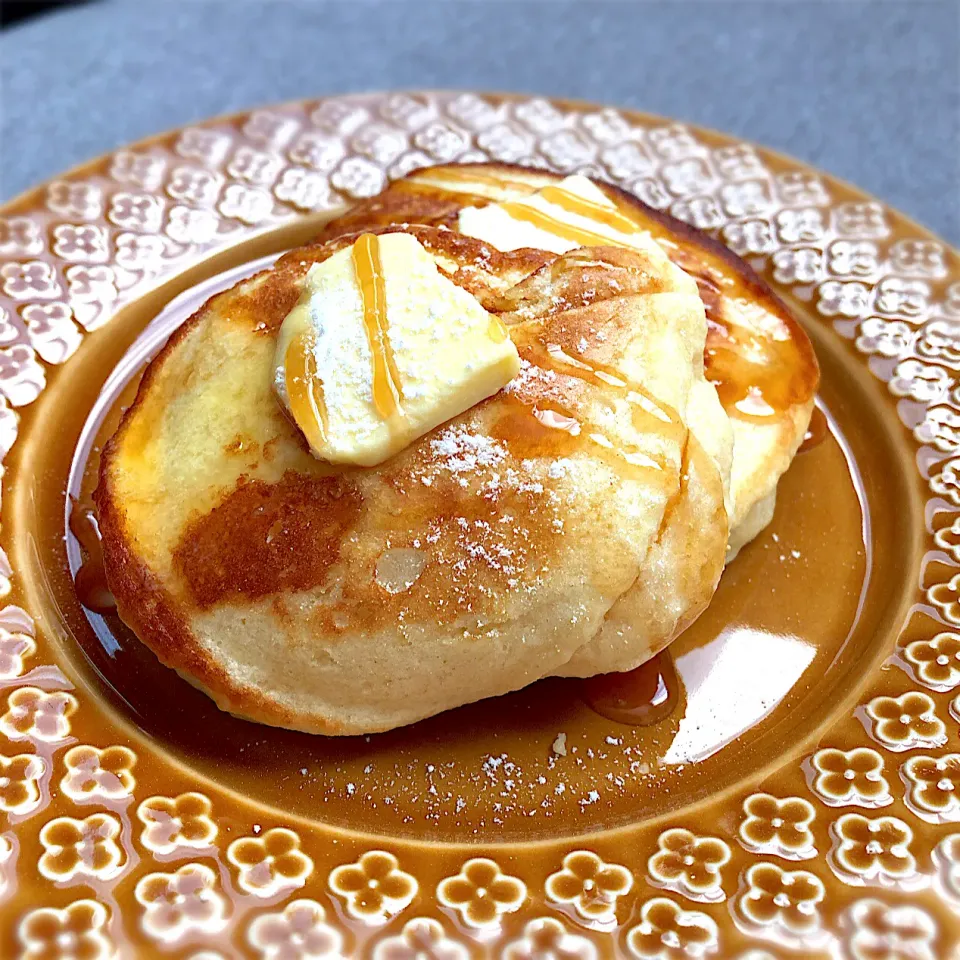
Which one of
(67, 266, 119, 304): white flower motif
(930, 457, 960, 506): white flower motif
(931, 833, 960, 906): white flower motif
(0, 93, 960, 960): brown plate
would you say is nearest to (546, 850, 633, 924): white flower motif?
(0, 93, 960, 960): brown plate

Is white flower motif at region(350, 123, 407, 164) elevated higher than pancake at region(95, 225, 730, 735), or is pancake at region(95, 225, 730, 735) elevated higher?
white flower motif at region(350, 123, 407, 164)

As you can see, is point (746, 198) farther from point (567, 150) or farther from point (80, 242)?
point (80, 242)

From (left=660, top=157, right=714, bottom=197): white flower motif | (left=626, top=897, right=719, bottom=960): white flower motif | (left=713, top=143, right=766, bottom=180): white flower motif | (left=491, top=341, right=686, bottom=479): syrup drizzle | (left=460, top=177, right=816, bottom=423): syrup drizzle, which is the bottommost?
(left=626, top=897, right=719, bottom=960): white flower motif

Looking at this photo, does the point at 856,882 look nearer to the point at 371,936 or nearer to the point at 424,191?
the point at 371,936

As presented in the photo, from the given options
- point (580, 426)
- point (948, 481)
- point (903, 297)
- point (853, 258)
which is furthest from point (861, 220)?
point (580, 426)

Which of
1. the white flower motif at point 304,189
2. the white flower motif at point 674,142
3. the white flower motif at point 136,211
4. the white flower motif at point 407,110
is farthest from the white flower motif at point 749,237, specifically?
the white flower motif at point 136,211

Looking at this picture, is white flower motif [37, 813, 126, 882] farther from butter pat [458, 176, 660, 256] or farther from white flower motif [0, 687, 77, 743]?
butter pat [458, 176, 660, 256]

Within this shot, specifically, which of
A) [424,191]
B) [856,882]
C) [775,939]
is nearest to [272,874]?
[775,939]

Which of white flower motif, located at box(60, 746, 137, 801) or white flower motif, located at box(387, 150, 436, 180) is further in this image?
white flower motif, located at box(387, 150, 436, 180)

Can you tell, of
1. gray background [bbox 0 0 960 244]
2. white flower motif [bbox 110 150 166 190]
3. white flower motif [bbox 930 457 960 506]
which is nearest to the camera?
white flower motif [bbox 930 457 960 506]
